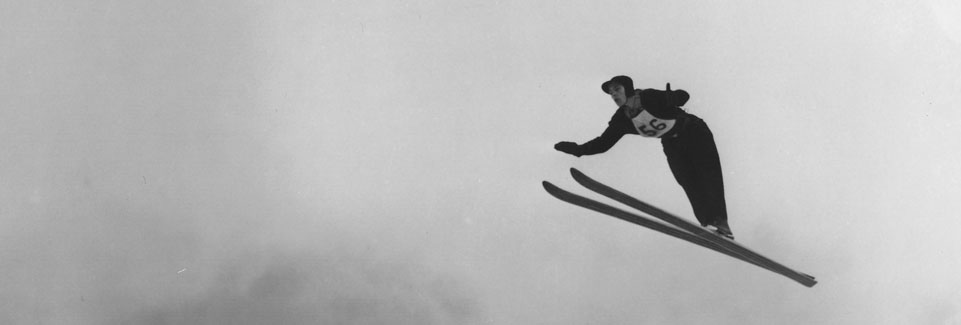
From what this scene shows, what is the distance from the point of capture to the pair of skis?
12734 millimetres

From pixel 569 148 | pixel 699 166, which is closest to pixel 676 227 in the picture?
pixel 699 166

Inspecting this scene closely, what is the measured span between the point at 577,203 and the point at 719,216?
245 centimetres

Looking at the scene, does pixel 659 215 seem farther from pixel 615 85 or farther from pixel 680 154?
pixel 615 85

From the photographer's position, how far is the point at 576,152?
41.1 feet

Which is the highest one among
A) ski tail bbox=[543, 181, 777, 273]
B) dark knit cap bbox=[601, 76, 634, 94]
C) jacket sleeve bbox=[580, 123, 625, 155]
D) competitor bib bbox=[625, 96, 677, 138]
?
dark knit cap bbox=[601, 76, 634, 94]

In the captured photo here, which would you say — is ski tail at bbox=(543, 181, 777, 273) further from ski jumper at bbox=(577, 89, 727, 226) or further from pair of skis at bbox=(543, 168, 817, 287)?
ski jumper at bbox=(577, 89, 727, 226)

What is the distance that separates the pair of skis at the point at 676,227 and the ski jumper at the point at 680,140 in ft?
1.17

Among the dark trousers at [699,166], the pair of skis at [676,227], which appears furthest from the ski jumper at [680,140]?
the pair of skis at [676,227]

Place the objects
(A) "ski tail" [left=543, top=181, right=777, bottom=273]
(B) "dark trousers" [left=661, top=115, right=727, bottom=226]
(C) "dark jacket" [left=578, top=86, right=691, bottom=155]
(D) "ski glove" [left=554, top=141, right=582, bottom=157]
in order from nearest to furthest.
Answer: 1. (C) "dark jacket" [left=578, top=86, right=691, bottom=155]
2. (B) "dark trousers" [left=661, top=115, right=727, bottom=226]
3. (D) "ski glove" [left=554, top=141, right=582, bottom=157]
4. (A) "ski tail" [left=543, top=181, right=777, bottom=273]

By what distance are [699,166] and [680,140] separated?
408 mm

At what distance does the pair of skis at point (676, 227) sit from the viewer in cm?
1273

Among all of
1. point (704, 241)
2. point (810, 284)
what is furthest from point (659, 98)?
point (810, 284)

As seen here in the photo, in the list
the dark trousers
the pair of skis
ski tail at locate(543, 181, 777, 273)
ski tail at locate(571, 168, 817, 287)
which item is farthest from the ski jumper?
ski tail at locate(543, 181, 777, 273)

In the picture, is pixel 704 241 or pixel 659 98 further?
pixel 704 241
